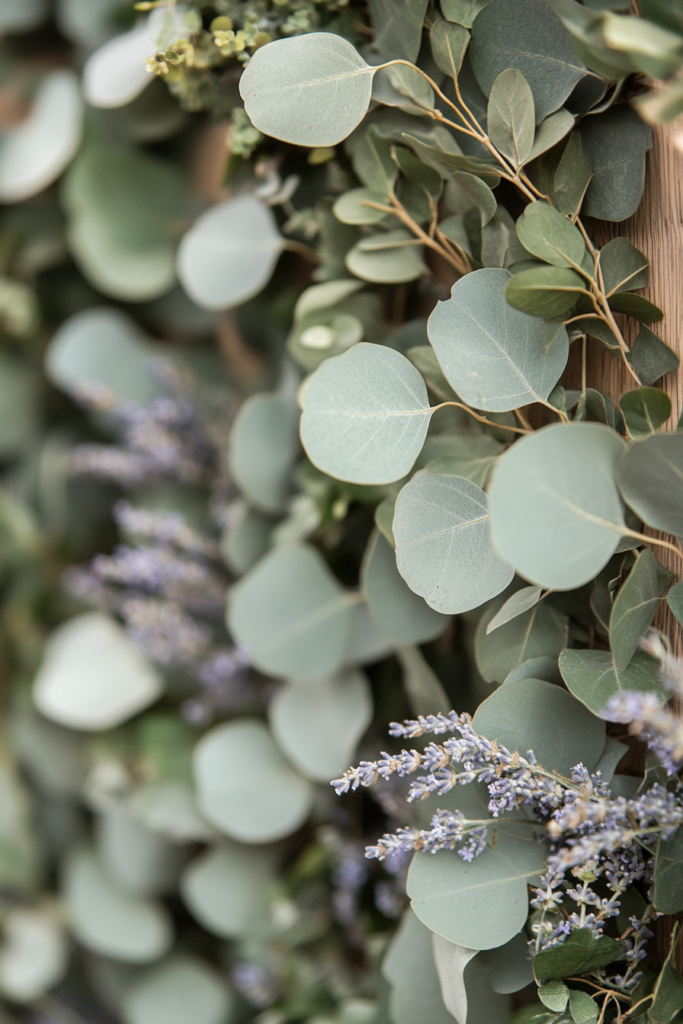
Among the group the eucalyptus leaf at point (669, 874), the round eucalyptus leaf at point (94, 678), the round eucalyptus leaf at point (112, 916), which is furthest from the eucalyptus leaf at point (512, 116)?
the round eucalyptus leaf at point (112, 916)

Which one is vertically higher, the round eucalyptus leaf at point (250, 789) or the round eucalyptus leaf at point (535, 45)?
the round eucalyptus leaf at point (535, 45)

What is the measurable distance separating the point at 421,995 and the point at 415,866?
122 mm

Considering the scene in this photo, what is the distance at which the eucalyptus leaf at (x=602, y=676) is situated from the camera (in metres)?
0.33

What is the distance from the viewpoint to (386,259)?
44cm

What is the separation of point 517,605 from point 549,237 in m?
0.17

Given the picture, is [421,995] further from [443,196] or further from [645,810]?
[443,196]

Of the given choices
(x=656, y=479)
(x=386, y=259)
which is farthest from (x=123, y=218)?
(x=656, y=479)

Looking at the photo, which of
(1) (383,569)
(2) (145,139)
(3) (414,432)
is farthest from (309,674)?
(2) (145,139)

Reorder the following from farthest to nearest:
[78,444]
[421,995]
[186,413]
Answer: [78,444] → [186,413] → [421,995]

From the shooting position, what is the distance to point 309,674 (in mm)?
507

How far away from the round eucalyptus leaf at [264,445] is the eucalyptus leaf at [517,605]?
23cm

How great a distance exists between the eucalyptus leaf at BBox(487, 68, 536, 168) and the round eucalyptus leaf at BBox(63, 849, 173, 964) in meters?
0.69

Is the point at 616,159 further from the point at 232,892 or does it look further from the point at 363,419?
the point at 232,892

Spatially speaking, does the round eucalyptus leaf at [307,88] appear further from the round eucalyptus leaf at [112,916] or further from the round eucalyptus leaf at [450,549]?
the round eucalyptus leaf at [112,916]
